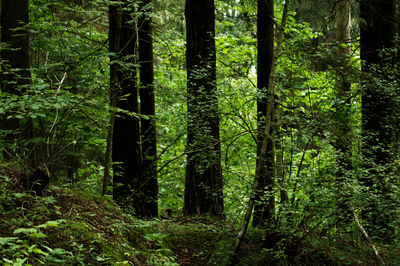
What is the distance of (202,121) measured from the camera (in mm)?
5770

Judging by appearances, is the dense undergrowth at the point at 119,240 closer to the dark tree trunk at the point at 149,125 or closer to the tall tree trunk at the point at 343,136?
the tall tree trunk at the point at 343,136

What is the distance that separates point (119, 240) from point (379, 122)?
4587 mm

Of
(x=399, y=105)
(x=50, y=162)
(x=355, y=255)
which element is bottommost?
(x=355, y=255)

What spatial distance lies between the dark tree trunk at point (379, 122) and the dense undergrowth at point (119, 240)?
0.52 metres

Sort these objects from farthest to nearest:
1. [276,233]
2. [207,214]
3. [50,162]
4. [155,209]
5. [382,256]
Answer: [155,209]
[207,214]
[276,233]
[382,256]
[50,162]

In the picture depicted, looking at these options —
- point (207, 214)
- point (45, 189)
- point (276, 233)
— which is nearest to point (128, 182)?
point (207, 214)

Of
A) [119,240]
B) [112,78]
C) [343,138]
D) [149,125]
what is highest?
[112,78]

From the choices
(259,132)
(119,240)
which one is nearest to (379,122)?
(259,132)

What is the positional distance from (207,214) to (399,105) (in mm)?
3880

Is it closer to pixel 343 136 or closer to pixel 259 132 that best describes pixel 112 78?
pixel 259 132

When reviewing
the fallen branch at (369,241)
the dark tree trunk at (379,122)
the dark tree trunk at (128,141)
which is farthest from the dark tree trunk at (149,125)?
the dark tree trunk at (379,122)

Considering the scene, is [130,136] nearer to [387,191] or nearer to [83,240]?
[83,240]

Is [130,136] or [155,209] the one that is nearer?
[130,136]

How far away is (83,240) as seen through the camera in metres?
3.54
